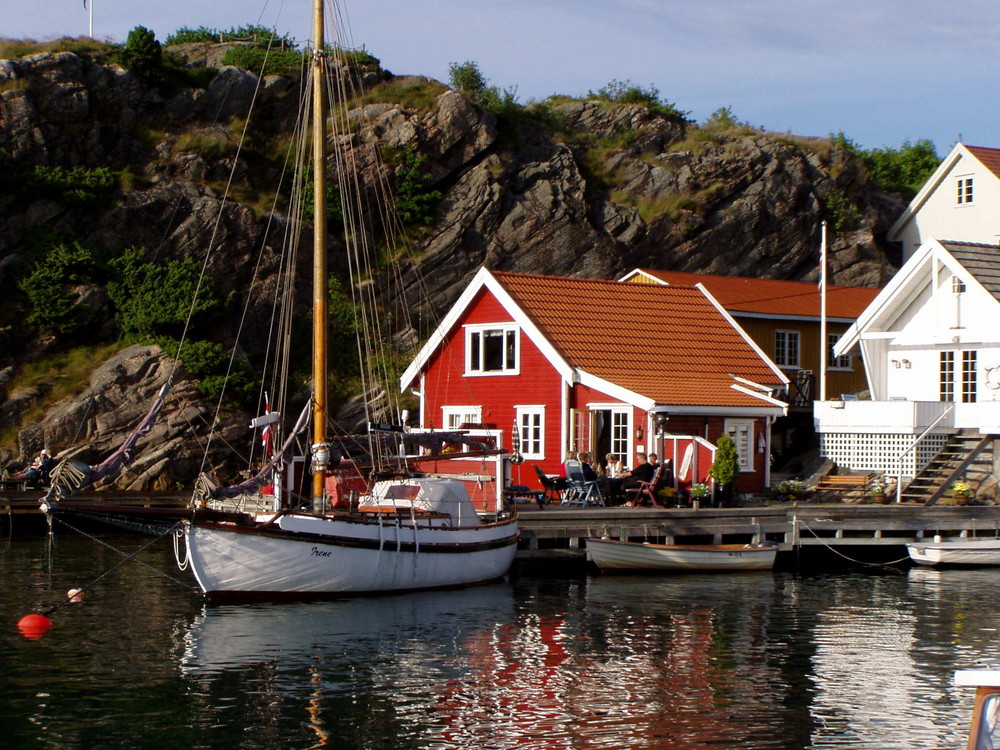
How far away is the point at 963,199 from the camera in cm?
6066

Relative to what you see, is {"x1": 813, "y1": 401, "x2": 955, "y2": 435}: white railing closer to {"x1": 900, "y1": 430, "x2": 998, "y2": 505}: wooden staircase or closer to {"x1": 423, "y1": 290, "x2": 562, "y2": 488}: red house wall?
{"x1": 900, "y1": 430, "x2": 998, "y2": 505}: wooden staircase

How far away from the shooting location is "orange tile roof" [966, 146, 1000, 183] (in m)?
59.0

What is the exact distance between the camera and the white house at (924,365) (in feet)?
121

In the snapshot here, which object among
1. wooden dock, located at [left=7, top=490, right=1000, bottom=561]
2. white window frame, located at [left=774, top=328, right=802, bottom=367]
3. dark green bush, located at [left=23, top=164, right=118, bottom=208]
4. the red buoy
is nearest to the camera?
the red buoy

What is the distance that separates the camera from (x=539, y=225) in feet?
197

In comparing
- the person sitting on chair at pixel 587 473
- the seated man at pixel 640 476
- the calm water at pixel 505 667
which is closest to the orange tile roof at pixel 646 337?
the seated man at pixel 640 476

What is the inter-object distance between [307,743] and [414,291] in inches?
1722

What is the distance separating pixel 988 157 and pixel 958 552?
34.7 metres

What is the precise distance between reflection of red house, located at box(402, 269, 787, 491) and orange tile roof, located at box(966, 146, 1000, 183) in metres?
23.8

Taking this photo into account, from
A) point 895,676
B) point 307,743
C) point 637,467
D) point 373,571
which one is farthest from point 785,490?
point 307,743

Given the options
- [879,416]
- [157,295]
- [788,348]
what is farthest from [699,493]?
[157,295]

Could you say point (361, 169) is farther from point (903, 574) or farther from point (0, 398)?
point (903, 574)

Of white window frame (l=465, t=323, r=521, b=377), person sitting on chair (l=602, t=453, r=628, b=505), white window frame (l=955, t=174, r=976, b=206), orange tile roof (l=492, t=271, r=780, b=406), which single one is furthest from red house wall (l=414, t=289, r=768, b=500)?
white window frame (l=955, t=174, r=976, b=206)

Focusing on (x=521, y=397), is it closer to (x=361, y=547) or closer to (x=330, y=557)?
(x=361, y=547)
